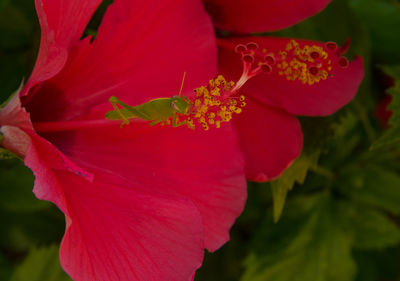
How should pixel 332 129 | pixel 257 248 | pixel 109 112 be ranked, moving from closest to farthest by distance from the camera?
pixel 109 112, pixel 332 129, pixel 257 248

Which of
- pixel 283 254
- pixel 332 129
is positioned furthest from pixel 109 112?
pixel 283 254

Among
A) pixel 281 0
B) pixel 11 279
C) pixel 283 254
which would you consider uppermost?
pixel 281 0

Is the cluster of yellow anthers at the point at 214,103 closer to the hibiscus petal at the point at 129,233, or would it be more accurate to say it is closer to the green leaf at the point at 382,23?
the hibiscus petal at the point at 129,233

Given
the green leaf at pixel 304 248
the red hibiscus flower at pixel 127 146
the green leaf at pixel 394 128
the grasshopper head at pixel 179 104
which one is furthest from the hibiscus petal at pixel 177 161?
the green leaf at pixel 304 248

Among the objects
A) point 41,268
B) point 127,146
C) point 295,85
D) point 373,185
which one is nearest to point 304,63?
point 295,85

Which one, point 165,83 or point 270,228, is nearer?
point 165,83

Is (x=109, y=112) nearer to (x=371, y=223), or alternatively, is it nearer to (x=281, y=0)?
(x=281, y=0)

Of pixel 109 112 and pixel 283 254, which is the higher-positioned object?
pixel 109 112

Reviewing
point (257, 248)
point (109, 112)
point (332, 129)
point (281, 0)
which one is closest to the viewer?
point (109, 112)

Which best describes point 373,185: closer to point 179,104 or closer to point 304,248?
point 304,248
